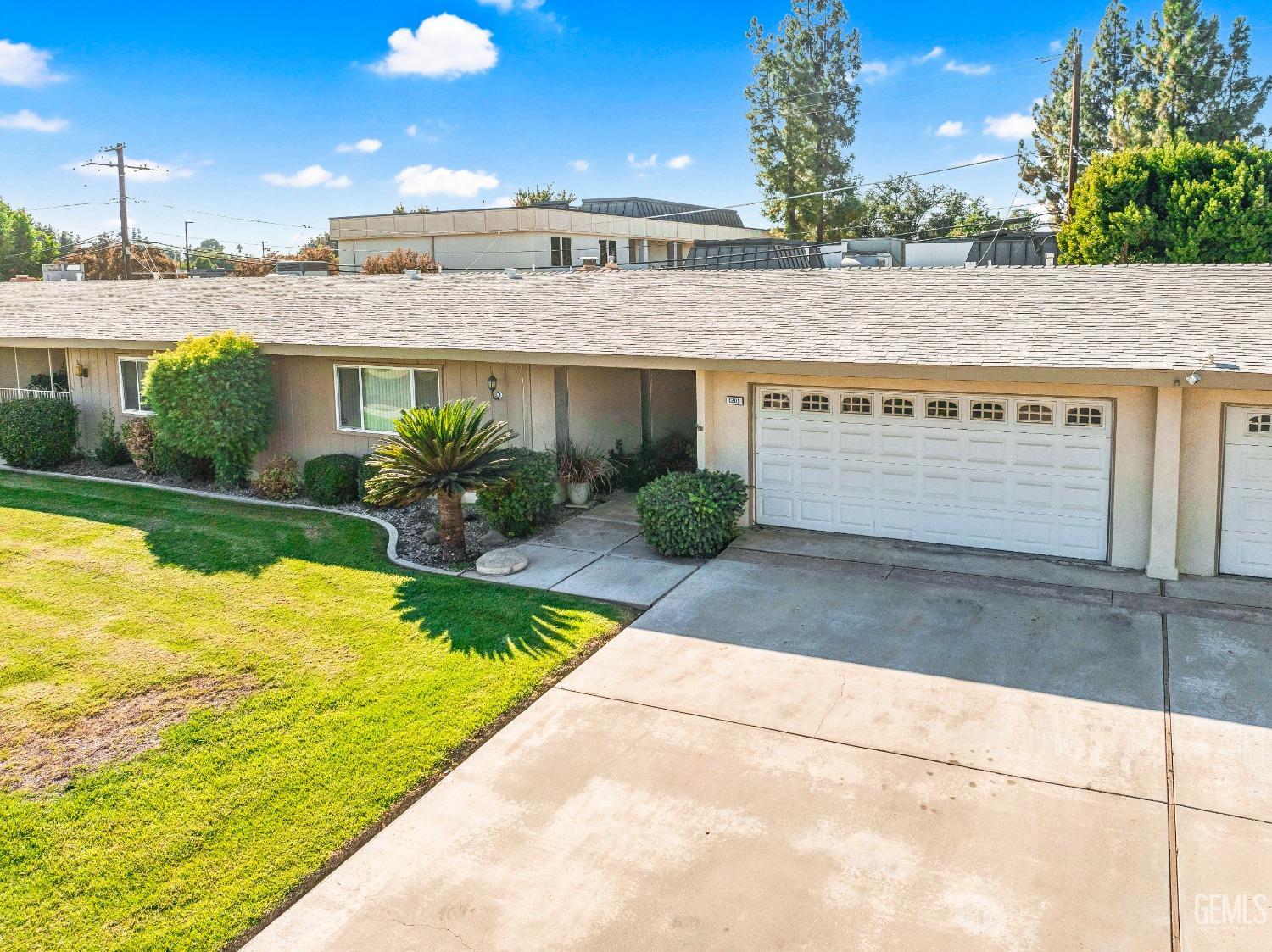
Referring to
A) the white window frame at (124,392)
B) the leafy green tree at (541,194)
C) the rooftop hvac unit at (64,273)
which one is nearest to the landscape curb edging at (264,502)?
the white window frame at (124,392)

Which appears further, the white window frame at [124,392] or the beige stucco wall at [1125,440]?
the white window frame at [124,392]

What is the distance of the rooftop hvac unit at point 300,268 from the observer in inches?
1085

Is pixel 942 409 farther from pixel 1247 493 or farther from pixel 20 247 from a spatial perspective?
pixel 20 247

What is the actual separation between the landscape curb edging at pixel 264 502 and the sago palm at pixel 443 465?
1.61ft

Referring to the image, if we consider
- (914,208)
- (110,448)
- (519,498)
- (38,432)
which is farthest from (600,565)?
(914,208)

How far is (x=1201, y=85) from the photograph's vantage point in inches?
1383

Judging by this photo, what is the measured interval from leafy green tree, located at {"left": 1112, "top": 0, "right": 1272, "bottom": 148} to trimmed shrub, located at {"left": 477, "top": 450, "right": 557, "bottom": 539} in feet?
104

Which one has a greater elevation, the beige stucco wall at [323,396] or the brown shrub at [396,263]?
the brown shrub at [396,263]

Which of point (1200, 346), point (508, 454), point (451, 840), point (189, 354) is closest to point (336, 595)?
point (508, 454)

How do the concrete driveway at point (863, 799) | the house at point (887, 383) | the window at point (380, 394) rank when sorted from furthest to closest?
the window at point (380, 394) → the house at point (887, 383) → the concrete driveway at point (863, 799)

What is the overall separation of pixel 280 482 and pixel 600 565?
6.70m

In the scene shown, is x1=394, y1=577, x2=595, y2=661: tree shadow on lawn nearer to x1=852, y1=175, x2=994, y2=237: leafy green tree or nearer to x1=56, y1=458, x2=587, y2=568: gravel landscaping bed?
x1=56, y1=458, x2=587, y2=568: gravel landscaping bed

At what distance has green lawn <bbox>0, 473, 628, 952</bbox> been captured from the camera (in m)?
5.87

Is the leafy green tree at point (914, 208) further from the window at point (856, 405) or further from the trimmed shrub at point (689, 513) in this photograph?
the trimmed shrub at point (689, 513)
